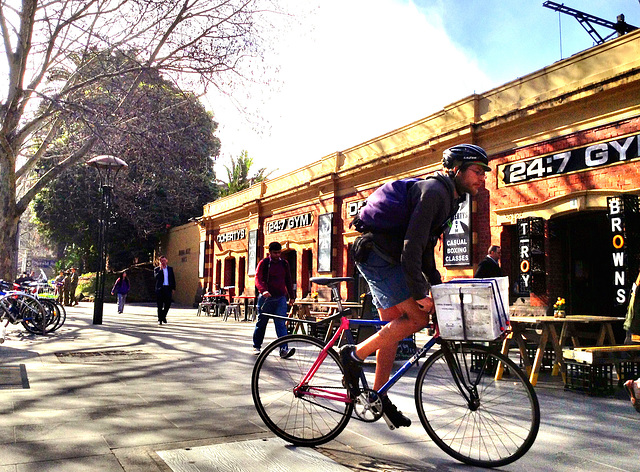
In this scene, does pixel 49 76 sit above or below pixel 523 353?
above

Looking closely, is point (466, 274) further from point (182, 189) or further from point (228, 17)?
point (182, 189)

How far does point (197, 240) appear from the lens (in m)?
33.0

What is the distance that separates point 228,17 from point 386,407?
1309 cm

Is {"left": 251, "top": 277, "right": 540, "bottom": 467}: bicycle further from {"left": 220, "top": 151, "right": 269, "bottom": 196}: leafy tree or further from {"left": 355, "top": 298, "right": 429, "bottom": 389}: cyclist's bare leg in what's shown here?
{"left": 220, "top": 151, "right": 269, "bottom": 196}: leafy tree

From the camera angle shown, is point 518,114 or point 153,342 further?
point 518,114

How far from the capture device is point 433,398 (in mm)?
3385

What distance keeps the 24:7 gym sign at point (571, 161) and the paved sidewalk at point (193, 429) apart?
18.2 feet

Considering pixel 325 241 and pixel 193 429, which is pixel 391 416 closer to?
pixel 193 429

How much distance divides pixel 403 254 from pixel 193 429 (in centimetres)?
199

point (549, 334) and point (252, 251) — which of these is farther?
point (252, 251)

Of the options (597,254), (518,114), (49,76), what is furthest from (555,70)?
(49,76)

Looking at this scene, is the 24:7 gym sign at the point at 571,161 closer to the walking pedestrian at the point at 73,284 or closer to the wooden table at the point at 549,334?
the wooden table at the point at 549,334

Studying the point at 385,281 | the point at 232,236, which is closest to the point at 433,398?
the point at 385,281

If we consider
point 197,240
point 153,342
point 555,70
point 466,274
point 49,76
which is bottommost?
point 153,342
